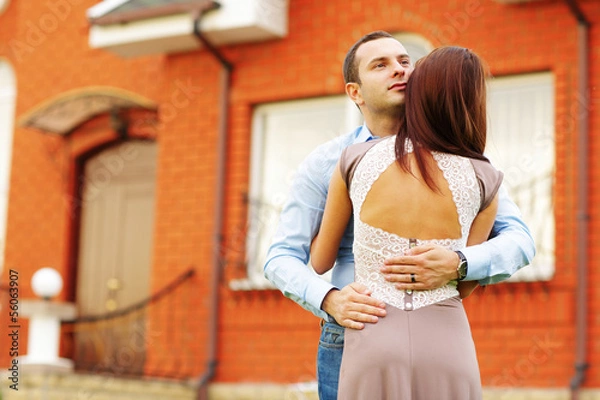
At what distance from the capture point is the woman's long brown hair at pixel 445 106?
3.07m

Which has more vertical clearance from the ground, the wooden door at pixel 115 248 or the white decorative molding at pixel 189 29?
the white decorative molding at pixel 189 29

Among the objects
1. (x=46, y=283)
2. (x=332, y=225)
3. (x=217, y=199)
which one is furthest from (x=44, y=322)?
(x=332, y=225)

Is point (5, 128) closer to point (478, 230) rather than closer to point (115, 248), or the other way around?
point (115, 248)

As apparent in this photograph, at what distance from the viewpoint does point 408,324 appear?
9.91 ft

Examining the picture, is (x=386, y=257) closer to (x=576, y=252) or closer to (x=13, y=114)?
(x=576, y=252)

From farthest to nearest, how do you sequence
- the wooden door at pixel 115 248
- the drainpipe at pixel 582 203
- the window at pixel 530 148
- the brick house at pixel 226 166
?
the wooden door at pixel 115 248 → the window at pixel 530 148 → the brick house at pixel 226 166 → the drainpipe at pixel 582 203

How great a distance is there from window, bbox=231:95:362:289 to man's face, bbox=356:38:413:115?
249 inches

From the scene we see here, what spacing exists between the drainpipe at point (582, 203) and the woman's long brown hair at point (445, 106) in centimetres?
544

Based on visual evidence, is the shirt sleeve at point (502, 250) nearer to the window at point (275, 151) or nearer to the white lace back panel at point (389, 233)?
the white lace back panel at point (389, 233)

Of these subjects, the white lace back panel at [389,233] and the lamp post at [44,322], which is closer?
the white lace back panel at [389,233]

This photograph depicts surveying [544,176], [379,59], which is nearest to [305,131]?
[544,176]

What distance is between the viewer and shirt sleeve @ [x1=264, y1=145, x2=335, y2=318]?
3.37 metres

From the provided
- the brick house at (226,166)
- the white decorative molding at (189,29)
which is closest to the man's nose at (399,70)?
the brick house at (226,166)

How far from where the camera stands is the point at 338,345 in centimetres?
331
